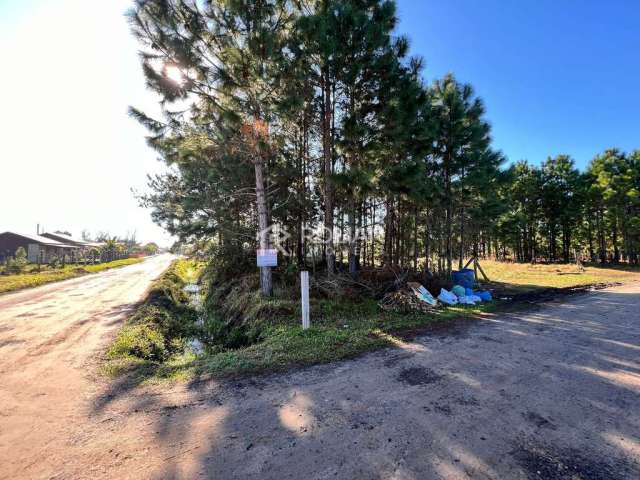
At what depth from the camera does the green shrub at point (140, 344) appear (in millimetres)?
4743

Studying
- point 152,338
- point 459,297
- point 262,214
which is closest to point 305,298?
point 262,214

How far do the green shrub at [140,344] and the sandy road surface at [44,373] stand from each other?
298mm

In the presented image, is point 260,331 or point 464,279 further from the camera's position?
point 464,279

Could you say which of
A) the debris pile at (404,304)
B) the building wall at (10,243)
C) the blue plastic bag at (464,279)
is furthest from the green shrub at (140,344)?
the building wall at (10,243)

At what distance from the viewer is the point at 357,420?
2.44 metres

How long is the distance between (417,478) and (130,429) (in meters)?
2.45

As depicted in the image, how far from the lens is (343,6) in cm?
671

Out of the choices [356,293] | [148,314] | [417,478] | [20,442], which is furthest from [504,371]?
[148,314]

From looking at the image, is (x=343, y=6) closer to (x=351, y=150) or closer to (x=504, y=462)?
(x=351, y=150)

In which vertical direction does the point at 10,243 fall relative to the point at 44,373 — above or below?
above

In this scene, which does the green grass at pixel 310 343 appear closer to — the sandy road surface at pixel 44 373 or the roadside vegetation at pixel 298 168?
the roadside vegetation at pixel 298 168

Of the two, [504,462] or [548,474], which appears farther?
[504,462]

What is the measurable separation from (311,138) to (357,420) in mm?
8489

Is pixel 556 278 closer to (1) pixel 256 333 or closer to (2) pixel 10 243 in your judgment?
(1) pixel 256 333
